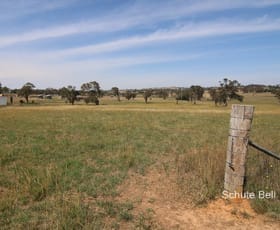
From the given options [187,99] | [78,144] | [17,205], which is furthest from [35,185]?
[187,99]

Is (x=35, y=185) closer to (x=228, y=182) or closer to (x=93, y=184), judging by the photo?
(x=93, y=184)

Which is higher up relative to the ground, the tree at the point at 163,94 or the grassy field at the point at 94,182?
the tree at the point at 163,94

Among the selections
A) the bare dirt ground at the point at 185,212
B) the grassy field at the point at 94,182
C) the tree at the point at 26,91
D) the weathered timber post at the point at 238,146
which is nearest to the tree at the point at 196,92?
the tree at the point at 26,91

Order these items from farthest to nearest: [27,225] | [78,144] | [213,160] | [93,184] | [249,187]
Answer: [78,144], [213,160], [93,184], [249,187], [27,225]

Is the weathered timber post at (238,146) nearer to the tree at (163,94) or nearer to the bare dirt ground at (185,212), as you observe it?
the bare dirt ground at (185,212)

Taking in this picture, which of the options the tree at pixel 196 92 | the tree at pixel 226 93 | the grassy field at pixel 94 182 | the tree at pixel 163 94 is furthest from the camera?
the tree at pixel 163 94

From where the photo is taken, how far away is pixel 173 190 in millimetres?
5562

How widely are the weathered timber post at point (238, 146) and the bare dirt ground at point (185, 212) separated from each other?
0.36m

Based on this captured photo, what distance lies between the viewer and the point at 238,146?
15.2ft

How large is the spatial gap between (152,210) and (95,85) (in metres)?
105

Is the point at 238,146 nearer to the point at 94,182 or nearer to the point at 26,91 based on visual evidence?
the point at 94,182

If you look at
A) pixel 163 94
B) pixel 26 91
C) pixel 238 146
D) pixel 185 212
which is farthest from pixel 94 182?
pixel 163 94

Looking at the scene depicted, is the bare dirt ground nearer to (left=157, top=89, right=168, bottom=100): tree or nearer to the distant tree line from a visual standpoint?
the distant tree line

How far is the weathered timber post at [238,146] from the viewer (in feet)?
14.9
